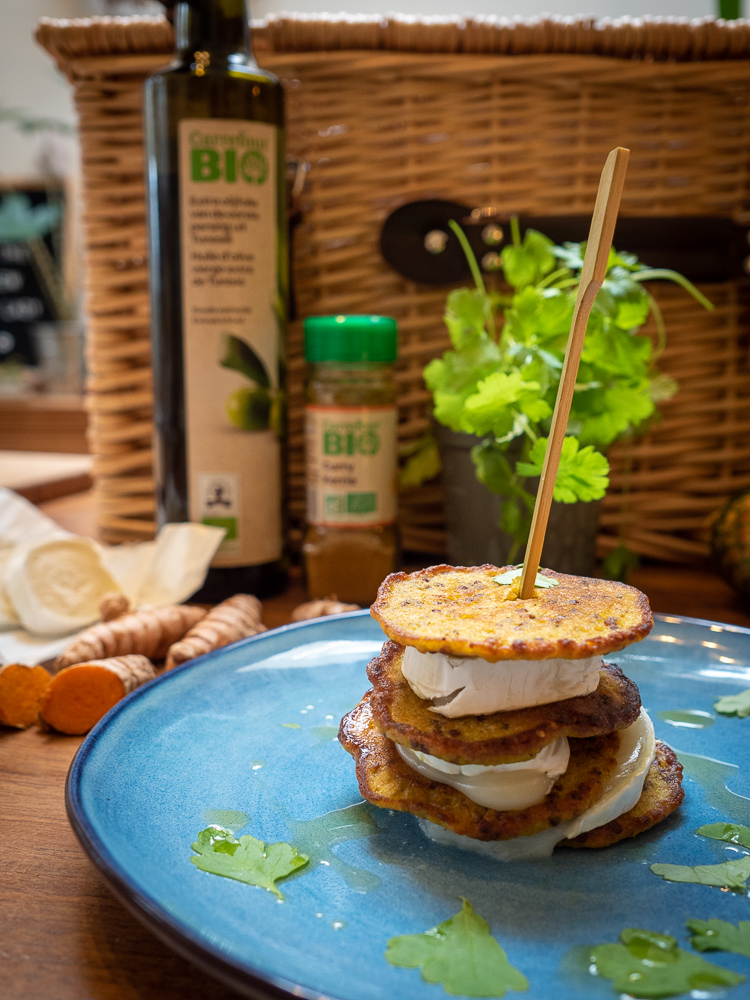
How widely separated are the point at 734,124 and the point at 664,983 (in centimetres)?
102

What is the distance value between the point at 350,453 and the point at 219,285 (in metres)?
0.24

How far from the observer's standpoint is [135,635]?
2.67 feet

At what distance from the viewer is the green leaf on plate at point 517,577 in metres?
0.58

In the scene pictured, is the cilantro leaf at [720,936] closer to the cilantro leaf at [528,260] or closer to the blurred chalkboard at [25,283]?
the cilantro leaf at [528,260]

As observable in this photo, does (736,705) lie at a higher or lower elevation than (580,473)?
lower

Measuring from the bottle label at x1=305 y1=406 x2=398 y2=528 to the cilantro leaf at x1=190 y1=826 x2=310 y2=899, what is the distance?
50 cm

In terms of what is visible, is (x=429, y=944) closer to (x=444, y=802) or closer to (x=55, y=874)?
(x=444, y=802)

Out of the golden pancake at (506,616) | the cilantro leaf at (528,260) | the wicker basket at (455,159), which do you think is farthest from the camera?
the wicker basket at (455,159)

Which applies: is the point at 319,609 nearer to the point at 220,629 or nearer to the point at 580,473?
the point at 220,629

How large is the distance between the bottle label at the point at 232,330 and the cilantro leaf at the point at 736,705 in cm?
55

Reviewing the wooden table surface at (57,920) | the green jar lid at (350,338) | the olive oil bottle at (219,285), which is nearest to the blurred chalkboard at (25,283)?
the olive oil bottle at (219,285)

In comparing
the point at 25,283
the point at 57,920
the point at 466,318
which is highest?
the point at 25,283

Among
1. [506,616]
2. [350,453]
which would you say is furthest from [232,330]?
[506,616]

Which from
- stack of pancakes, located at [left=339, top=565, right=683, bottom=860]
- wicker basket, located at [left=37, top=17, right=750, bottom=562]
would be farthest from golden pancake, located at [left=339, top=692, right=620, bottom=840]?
wicker basket, located at [left=37, top=17, right=750, bottom=562]
